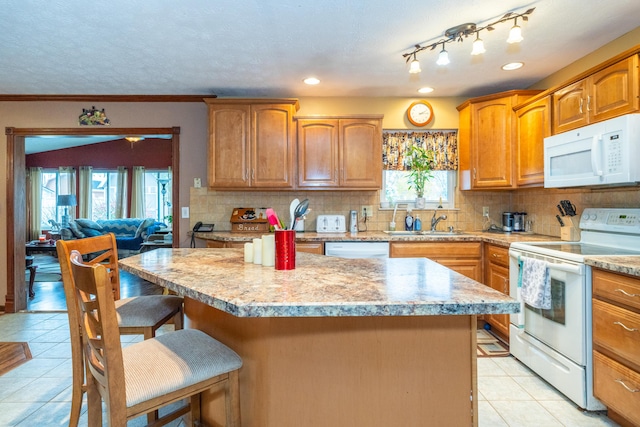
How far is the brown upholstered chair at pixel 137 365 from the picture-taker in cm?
103

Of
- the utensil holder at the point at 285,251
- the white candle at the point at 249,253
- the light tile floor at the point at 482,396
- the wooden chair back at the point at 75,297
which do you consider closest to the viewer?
the wooden chair back at the point at 75,297

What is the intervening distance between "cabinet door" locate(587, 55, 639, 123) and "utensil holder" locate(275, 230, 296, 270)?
7.28 feet

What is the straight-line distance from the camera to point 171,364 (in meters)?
1.19

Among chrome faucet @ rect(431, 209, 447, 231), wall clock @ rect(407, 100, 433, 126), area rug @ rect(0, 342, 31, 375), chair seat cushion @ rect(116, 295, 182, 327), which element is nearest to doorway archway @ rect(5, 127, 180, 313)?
area rug @ rect(0, 342, 31, 375)

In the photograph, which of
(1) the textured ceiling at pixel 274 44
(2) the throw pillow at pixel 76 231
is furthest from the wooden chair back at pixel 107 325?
(2) the throw pillow at pixel 76 231

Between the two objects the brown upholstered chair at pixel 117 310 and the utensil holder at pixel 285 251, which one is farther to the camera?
the utensil holder at pixel 285 251

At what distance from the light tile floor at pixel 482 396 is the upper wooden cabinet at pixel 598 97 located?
1.80 metres

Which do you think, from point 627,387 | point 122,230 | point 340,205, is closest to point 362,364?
point 627,387

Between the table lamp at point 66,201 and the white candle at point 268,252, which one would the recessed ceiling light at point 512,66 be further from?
the table lamp at point 66,201

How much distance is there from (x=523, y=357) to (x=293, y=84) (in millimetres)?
3033

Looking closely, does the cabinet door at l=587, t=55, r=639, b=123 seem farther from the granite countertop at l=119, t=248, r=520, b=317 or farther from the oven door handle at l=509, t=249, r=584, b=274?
the granite countertop at l=119, t=248, r=520, b=317

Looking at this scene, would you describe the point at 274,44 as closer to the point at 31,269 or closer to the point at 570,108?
the point at 570,108

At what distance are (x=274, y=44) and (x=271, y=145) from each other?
1113mm

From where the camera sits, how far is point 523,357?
8.43ft
